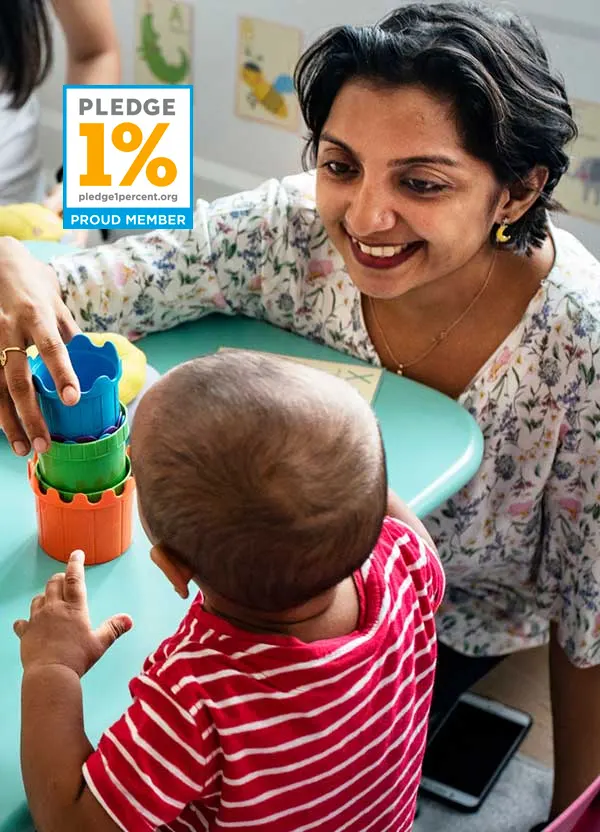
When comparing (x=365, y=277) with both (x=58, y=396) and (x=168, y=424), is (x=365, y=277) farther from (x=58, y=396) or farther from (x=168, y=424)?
(x=168, y=424)

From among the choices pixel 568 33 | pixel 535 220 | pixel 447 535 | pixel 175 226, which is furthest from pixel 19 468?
pixel 568 33

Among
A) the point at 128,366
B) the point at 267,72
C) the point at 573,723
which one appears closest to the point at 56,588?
the point at 128,366

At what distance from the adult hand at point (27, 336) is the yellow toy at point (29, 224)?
29 cm

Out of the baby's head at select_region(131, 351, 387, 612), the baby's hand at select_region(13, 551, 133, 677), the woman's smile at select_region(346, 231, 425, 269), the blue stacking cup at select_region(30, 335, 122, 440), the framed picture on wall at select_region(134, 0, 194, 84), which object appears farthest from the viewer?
the framed picture on wall at select_region(134, 0, 194, 84)

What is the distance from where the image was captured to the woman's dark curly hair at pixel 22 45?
5.86 ft

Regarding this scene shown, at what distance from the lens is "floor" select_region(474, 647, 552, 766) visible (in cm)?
182

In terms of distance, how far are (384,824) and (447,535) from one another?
59 centimetres

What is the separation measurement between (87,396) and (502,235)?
0.62m

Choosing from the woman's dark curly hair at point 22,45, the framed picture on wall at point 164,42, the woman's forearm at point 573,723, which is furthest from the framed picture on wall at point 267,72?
the woman's forearm at point 573,723

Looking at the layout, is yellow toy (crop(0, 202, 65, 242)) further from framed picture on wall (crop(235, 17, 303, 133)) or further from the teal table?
framed picture on wall (crop(235, 17, 303, 133))

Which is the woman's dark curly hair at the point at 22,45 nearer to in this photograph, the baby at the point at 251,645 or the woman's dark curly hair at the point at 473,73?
the woman's dark curly hair at the point at 473,73

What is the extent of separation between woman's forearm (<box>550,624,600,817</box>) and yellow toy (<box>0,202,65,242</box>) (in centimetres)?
100

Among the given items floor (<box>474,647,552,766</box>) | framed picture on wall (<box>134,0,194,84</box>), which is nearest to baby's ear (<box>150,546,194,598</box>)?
floor (<box>474,647,552,766</box>)

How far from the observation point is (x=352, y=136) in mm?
1178
